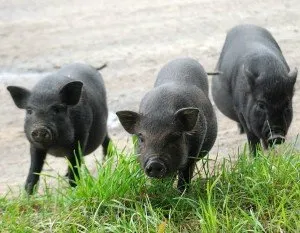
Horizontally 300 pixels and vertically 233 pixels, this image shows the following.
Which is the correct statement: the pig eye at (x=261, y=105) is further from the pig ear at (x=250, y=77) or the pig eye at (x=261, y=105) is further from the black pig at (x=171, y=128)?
the black pig at (x=171, y=128)

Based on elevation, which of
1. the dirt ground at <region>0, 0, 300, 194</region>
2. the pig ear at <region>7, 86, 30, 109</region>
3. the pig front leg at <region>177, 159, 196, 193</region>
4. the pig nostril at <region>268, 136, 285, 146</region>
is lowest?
the dirt ground at <region>0, 0, 300, 194</region>

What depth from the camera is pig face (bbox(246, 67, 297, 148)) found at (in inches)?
237

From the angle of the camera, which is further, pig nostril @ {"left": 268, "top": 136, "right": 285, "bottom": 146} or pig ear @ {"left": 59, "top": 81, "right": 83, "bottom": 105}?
pig nostril @ {"left": 268, "top": 136, "right": 285, "bottom": 146}

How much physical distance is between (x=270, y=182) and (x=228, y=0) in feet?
27.8

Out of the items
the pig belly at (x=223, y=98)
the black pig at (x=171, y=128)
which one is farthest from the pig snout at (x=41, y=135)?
the pig belly at (x=223, y=98)

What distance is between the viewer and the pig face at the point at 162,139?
454cm

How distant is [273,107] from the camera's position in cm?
604

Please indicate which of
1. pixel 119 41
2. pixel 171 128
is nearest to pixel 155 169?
pixel 171 128

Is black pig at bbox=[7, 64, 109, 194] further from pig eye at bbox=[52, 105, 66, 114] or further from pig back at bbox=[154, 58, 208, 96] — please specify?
pig back at bbox=[154, 58, 208, 96]

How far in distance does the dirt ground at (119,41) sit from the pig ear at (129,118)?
2.40 metres

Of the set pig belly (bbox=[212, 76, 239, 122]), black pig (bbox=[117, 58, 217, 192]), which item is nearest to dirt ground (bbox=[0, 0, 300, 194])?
pig belly (bbox=[212, 76, 239, 122])

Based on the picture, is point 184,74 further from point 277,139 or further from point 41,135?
point 41,135

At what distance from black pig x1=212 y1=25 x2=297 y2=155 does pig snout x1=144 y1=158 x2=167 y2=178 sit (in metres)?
1.61

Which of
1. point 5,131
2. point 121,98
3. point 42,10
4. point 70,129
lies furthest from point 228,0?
point 70,129
